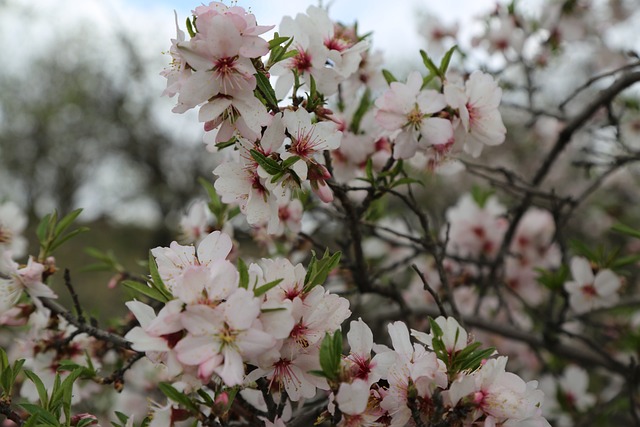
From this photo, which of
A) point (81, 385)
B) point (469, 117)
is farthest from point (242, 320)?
point (81, 385)

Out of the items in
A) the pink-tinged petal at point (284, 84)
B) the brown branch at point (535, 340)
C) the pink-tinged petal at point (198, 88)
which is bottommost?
the brown branch at point (535, 340)

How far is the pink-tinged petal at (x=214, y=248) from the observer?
3.03ft

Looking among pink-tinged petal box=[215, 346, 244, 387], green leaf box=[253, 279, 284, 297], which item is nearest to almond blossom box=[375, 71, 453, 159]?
green leaf box=[253, 279, 284, 297]

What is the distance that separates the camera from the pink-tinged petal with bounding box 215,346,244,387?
2.50 feet

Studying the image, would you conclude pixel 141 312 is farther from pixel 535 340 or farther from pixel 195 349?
pixel 535 340

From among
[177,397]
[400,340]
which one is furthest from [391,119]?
[177,397]

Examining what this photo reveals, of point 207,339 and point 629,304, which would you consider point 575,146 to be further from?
point 207,339

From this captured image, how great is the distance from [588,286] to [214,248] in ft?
4.42

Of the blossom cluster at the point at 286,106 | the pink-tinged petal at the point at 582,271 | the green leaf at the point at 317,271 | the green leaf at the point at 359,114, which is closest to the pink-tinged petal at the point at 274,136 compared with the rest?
the blossom cluster at the point at 286,106

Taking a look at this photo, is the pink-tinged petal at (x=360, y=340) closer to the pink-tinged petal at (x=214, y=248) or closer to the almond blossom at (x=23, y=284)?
the pink-tinged petal at (x=214, y=248)

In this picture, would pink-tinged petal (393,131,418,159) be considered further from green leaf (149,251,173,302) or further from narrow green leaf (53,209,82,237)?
narrow green leaf (53,209,82,237)

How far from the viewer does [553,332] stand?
194cm

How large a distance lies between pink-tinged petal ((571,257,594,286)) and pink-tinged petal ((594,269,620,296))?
0.03 meters

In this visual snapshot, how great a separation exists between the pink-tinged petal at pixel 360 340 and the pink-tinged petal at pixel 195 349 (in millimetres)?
252
